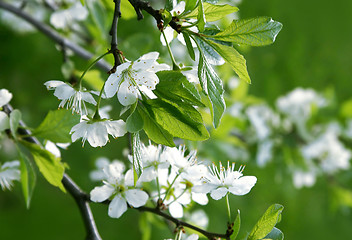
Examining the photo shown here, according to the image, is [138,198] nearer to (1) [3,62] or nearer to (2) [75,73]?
(2) [75,73]

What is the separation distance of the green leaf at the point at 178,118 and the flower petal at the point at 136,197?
189 millimetres

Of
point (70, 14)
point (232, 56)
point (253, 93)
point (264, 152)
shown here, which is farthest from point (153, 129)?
point (253, 93)

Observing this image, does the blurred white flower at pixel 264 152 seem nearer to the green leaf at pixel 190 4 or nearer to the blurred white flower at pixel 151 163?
the blurred white flower at pixel 151 163

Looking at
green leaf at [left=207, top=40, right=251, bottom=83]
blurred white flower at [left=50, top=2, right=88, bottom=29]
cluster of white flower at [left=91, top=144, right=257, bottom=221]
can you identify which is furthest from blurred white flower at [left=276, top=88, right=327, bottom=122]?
green leaf at [left=207, top=40, right=251, bottom=83]

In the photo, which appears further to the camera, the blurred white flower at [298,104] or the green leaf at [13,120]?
the blurred white flower at [298,104]

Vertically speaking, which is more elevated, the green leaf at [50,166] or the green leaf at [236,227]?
the green leaf at [236,227]

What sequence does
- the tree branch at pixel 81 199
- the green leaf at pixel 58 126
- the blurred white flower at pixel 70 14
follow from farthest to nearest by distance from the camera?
Answer: the blurred white flower at pixel 70 14, the tree branch at pixel 81 199, the green leaf at pixel 58 126

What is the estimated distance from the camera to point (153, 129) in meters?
0.64

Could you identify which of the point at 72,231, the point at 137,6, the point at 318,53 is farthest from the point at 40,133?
the point at 318,53

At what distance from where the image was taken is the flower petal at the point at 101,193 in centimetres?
80

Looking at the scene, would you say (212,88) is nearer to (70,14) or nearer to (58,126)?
(58,126)

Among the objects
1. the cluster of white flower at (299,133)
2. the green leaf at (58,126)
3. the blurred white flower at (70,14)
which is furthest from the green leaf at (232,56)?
the cluster of white flower at (299,133)

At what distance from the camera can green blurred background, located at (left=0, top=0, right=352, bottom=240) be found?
1.91 metres

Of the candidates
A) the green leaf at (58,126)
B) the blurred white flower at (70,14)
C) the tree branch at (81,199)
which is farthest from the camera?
the blurred white flower at (70,14)
